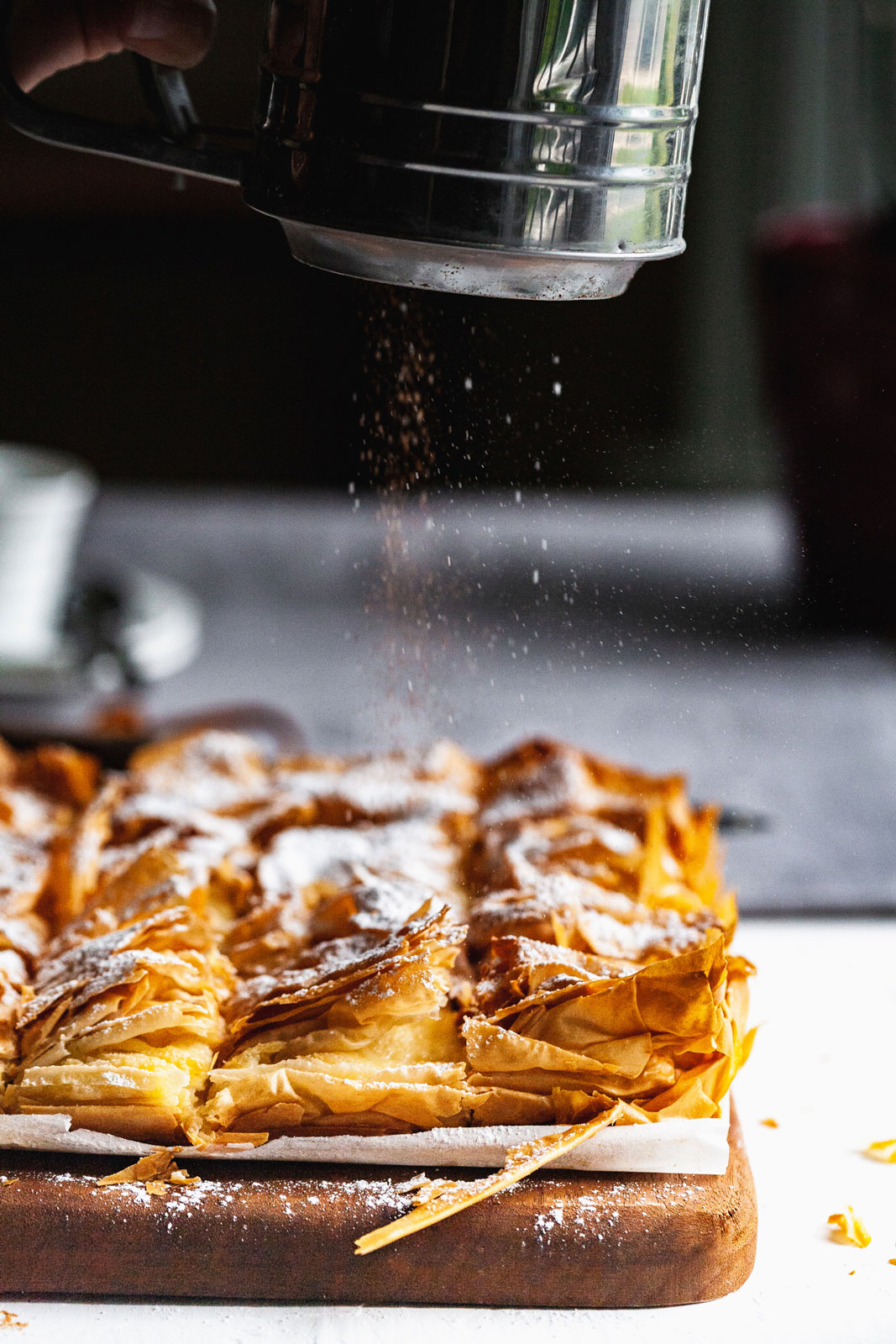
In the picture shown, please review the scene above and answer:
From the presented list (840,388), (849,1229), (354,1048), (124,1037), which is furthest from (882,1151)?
(840,388)

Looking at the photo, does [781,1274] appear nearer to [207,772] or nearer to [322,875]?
[322,875]

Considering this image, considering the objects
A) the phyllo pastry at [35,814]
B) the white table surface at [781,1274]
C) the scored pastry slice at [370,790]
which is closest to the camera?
the white table surface at [781,1274]

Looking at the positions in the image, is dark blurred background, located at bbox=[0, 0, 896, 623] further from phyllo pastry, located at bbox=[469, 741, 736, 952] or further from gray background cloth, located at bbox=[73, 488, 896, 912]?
phyllo pastry, located at bbox=[469, 741, 736, 952]

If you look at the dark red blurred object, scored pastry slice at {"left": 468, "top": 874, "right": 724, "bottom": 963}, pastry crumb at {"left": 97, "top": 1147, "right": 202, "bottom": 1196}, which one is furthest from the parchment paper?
the dark red blurred object

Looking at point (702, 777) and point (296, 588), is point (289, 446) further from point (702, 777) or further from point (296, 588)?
point (702, 777)

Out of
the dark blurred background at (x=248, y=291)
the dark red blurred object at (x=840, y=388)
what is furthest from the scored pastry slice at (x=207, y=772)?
the dark blurred background at (x=248, y=291)

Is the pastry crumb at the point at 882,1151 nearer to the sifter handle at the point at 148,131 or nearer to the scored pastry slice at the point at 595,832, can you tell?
the scored pastry slice at the point at 595,832

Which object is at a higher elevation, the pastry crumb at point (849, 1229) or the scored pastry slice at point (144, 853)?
the scored pastry slice at point (144, 853)
